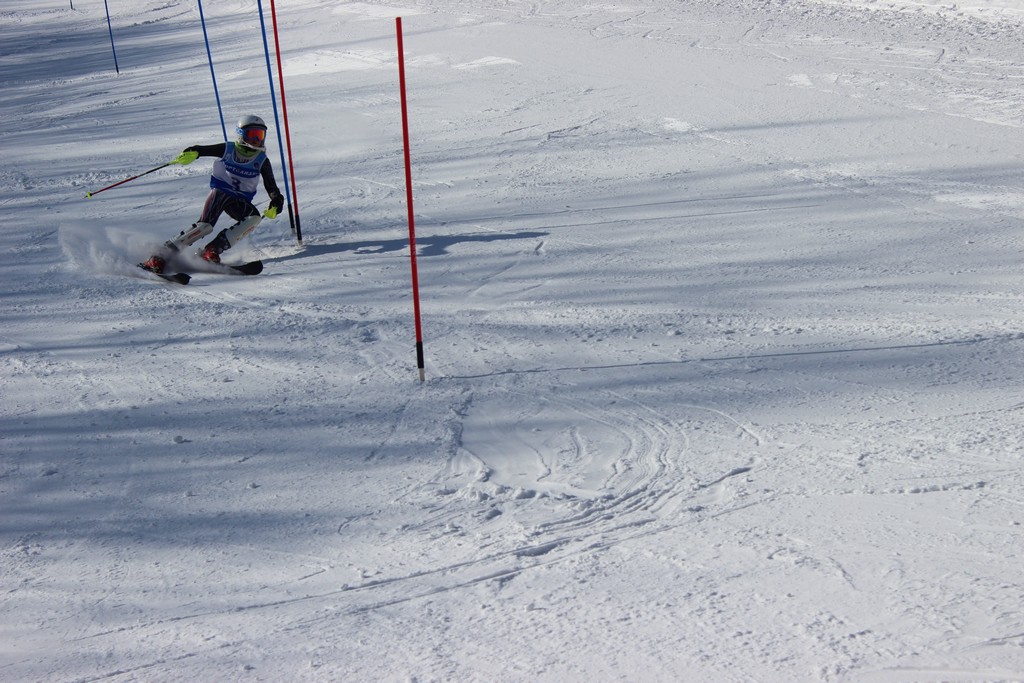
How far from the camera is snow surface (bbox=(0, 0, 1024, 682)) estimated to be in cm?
351

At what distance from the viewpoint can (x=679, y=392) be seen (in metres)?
5.52

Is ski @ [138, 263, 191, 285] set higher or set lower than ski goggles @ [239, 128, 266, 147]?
lower

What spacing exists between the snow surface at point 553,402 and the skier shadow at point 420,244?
0.05 metres

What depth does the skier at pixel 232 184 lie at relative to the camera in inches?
330

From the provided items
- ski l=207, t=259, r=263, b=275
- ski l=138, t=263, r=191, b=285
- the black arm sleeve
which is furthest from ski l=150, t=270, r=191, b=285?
the black arm sleeve

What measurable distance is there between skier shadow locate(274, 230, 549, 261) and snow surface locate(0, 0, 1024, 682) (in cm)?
5

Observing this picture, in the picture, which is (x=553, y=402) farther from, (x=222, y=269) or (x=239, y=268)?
(x=222, y=269)

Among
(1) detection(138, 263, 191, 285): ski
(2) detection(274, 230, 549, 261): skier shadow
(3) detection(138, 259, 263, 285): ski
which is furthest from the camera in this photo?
(2) detection(274, 230, 549, 261): skier shadow

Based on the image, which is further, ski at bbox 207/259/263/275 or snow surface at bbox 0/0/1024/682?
ski at bbox 207/259/263/275

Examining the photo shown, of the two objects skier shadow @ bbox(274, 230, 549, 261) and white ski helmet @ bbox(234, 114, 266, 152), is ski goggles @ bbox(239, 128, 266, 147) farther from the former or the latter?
skier shadow @ bbox(274, 230, 549, 261)

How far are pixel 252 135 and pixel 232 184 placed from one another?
479 millimetres

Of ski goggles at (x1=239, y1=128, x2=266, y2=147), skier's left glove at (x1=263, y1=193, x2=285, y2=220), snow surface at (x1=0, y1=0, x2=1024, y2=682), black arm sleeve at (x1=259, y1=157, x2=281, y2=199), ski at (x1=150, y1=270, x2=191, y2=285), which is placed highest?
ski goggles at (x1=239, y1=128, x2=266, y2=147)

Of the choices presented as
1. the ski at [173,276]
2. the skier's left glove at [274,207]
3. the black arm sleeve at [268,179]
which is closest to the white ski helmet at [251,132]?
the black arm sleeve at [268,179]

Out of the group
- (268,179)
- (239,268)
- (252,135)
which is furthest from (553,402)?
(252,135)
